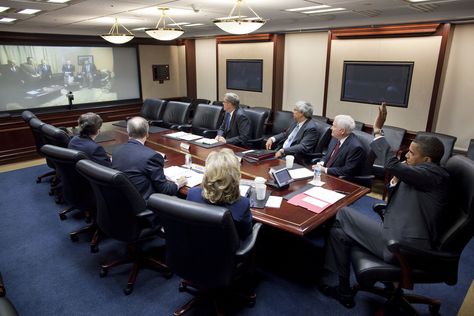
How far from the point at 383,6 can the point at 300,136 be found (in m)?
1.72

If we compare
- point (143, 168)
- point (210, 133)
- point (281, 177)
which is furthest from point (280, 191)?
point (210, 133)

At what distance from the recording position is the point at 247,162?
3299 millimetres

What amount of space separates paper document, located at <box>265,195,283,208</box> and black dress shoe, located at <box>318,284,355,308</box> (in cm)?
75

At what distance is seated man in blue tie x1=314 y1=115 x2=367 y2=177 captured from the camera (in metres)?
3.12

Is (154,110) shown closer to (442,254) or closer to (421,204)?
(421,204)

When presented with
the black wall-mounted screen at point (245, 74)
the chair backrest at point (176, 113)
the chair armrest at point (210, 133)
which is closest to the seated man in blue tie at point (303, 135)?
the chair armrest at point (210, 133)

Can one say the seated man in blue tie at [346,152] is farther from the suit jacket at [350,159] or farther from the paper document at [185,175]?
the paper document at [185,175]

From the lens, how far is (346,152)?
10.4 feet

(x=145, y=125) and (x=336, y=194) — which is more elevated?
(x=145, y=125)

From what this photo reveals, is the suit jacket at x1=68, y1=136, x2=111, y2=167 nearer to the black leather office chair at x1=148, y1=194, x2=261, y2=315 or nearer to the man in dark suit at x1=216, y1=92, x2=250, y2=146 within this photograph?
the black leather office chair at x1=148, y1=194, x2=261, y2=315

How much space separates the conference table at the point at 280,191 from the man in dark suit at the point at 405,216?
7.7 inches

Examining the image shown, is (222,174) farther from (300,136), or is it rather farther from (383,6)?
(383,6)

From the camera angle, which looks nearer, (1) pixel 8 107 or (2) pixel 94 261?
(2) pixel 94 261

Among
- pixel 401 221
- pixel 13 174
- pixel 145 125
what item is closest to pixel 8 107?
pixel 13 174
